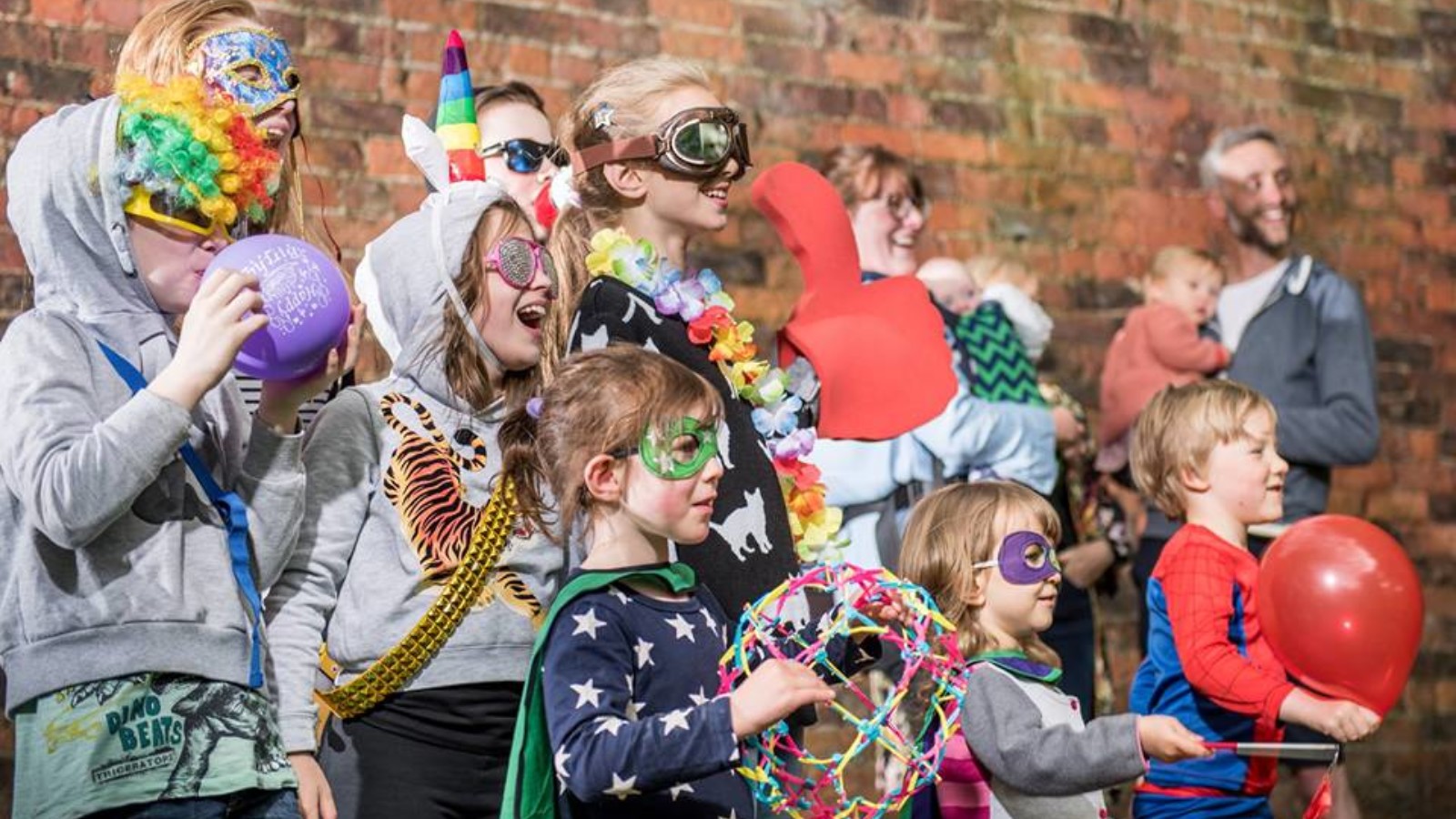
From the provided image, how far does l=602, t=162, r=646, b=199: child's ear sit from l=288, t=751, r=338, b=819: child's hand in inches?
39.0

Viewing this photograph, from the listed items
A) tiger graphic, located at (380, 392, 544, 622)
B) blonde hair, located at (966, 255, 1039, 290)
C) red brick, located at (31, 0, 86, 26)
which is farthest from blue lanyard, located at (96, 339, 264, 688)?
blonde hair, located at (966, 255, 1039, 290)

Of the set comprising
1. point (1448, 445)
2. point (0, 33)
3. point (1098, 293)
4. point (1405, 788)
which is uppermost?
point (0, 33)

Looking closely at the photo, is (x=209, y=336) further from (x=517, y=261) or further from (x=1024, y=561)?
(x=1024, y=561)

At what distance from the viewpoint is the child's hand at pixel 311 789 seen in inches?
108

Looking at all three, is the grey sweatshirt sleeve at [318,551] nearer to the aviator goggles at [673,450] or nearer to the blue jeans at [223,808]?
the blue jeans at [223,808]

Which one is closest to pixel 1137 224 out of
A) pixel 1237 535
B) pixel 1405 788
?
pixel 1405 788

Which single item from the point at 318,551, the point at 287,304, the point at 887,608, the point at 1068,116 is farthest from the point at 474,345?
the point at 1068,116

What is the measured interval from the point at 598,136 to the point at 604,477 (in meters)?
0.83

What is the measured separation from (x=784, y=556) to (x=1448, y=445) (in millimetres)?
4360

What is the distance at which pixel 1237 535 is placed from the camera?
3.76 m

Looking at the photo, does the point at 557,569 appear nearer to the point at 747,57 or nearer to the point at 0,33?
the point at 0,33

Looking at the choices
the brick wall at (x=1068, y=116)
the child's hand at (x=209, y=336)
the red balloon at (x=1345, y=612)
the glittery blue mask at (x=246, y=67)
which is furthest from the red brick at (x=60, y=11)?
the red balloon at (x=1345, y=612)

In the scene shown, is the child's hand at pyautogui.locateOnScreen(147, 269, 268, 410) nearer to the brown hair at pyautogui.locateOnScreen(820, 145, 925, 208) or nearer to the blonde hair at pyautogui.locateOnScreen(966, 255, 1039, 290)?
the brown hair at pyautogui.locateOnScreen(820, 145, 925, 208)

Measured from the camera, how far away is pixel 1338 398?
5.12 m
